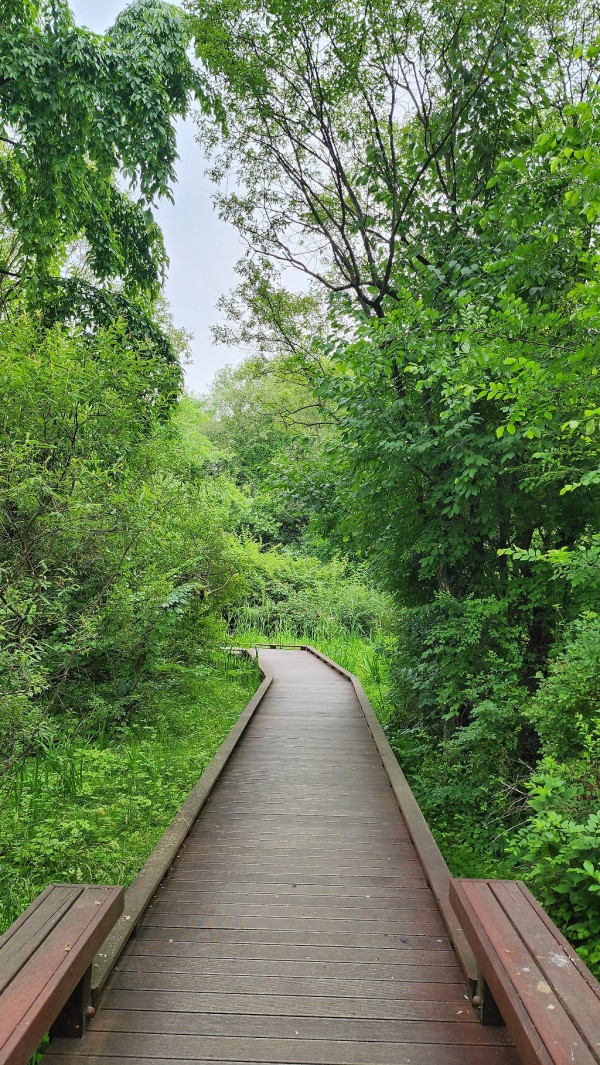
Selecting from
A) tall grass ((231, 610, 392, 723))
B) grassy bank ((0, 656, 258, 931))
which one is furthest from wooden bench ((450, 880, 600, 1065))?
tall grass ((231, 610, 392, 723))

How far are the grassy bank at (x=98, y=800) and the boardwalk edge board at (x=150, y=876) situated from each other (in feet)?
0.81

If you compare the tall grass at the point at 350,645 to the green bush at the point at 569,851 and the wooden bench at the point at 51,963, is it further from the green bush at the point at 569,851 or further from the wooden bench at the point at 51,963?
the wooden bench at the point at 51,963

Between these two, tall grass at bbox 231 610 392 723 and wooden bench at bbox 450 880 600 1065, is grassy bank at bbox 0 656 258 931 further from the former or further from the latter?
tall grass at bbox 231 610 392 723

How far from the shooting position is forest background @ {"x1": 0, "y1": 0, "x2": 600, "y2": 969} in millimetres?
3838

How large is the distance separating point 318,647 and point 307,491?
1061 cm

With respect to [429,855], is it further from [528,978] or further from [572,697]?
[528,978]

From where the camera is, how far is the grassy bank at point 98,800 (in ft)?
11.9

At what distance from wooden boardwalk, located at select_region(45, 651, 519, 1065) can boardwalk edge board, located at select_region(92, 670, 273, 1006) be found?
0.07 metres

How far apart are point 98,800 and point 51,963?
9.84ft

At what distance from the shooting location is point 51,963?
1964 mm

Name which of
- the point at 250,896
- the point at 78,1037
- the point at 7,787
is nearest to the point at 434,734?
the point at 250,896

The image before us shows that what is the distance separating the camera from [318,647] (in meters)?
16.8

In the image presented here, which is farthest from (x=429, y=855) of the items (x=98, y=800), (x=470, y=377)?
(x=470, y=377)

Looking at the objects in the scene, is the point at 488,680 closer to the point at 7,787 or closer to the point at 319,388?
the point at 319,388
